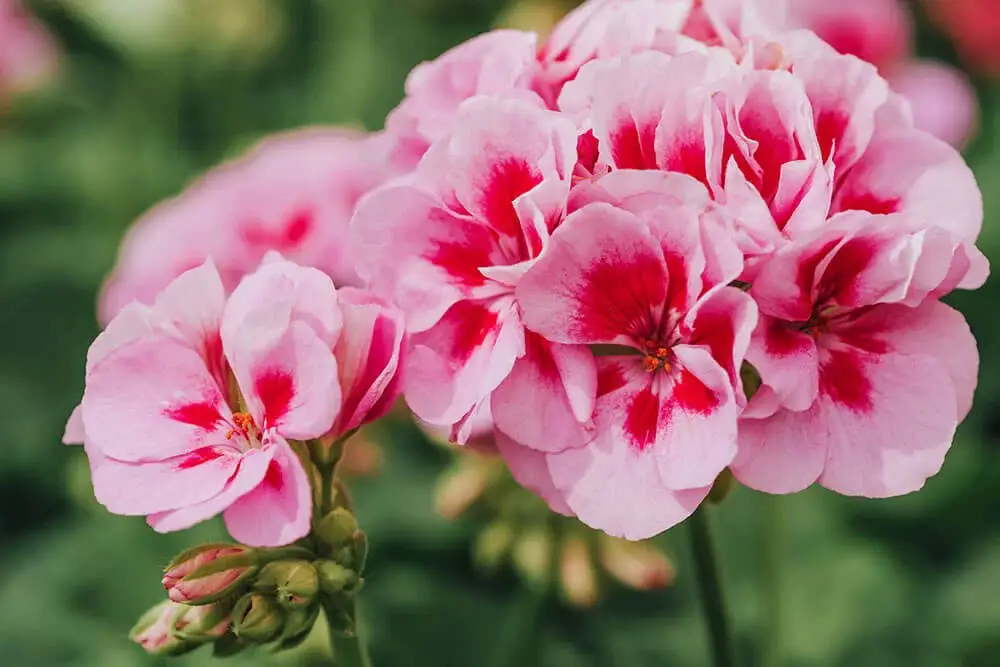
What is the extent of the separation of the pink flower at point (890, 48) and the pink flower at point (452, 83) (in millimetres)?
1443

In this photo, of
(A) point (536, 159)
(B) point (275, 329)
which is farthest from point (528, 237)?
(B) point (275, 329)

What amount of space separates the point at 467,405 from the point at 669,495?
190 mm

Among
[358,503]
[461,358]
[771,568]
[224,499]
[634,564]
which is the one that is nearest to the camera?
[224,499]

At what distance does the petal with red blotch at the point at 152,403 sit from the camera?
1.20 m

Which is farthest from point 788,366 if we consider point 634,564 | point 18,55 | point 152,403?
point 18,55

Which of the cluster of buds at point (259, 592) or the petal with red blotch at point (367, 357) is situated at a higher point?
the petal with red blotch at point (367, 357)

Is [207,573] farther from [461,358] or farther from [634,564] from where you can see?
[634,564]

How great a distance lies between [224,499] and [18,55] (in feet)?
9.31

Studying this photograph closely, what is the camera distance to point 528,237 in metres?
1.18

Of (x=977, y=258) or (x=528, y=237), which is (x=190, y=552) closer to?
(x=528, y=237)

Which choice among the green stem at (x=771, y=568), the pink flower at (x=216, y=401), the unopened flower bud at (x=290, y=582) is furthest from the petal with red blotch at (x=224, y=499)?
the green stem at (x=771, y=568)

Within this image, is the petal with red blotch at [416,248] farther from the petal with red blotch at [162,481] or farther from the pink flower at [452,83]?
the petal with red blotch at [162,481]

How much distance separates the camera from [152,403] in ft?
3.99

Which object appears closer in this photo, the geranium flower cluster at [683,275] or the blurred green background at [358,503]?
the geranium flower cluster at [683,275]
